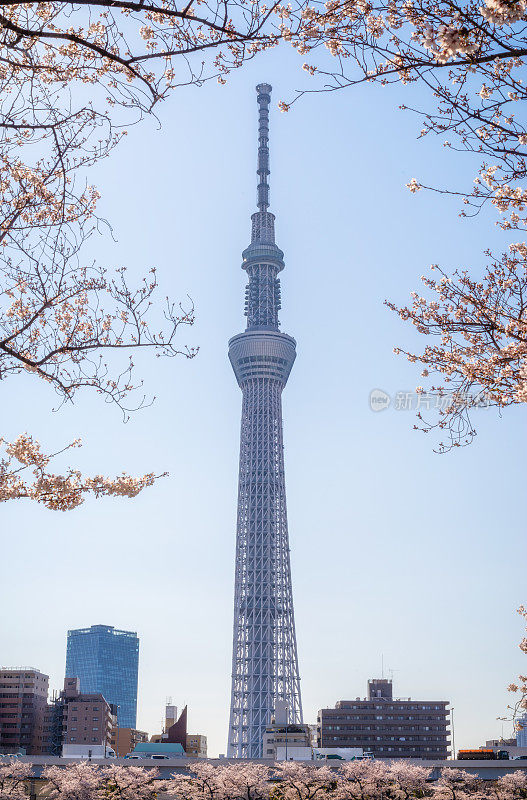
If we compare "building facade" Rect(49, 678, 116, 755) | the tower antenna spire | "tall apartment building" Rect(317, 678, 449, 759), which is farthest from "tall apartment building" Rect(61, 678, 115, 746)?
the tower antenna spire

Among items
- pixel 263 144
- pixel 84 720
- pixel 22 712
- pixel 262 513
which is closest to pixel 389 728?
pixel 262 513

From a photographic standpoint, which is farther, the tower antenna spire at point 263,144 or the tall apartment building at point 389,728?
the tower antenna spire at point 263,144

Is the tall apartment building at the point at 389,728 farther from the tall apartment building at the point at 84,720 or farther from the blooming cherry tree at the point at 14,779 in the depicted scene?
the blooming cherry tree at the point at 14,779

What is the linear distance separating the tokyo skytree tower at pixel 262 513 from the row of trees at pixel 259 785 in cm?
6610

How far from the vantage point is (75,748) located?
75875mm

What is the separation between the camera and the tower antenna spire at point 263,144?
136 m

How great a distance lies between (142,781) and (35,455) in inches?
1267

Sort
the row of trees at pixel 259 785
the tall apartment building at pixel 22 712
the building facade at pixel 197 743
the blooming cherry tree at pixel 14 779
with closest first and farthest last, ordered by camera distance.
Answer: the row of trees at pixel 259 785, the blooming cherry tree at pixel 14 779, the tall apartment building at pixel 22 712, the building facade at pixel 197 743

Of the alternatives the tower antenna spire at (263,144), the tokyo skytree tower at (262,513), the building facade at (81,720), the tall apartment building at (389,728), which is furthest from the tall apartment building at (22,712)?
the tower antenna spire at (263,144)

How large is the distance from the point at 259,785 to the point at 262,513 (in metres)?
81.1

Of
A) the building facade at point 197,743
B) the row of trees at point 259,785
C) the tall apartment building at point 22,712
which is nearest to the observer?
the row of trees at point 259,785

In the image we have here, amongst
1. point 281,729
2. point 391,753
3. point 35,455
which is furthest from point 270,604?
point 35,455

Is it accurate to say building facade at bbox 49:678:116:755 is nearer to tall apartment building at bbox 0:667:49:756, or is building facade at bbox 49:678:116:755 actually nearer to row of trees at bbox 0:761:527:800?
tall apartment building at bbox 0:667:49:756

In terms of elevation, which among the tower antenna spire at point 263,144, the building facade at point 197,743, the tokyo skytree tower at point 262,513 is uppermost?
the tower antenna spire at point 263,144
